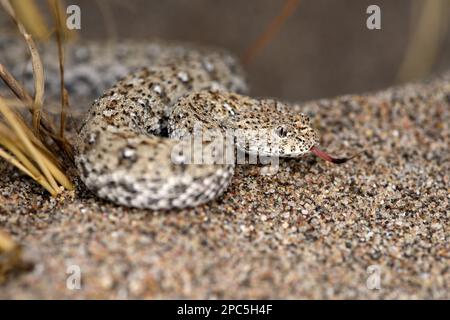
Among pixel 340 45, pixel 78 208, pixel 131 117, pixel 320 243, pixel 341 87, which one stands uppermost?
pixel 340 45

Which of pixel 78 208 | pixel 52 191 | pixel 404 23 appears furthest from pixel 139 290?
pixel 404 23

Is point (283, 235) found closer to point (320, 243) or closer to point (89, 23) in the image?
point (320, 243)

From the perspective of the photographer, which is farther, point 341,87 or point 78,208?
point 341,87

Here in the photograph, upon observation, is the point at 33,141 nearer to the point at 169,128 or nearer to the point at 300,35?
the point at 169,128

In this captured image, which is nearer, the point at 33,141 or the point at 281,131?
the point at 33,141

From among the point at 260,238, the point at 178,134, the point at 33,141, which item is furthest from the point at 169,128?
the point at 260,238

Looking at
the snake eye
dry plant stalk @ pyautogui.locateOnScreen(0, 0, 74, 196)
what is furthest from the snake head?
Answer: dry plant stalk @ pyautogui.locateOnScreen(0, 0, 74, 196)

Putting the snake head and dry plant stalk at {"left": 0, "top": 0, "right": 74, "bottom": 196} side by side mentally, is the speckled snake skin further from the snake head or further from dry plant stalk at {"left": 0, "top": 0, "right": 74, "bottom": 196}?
dry plant stalk at {"left": 0, "top": 0, "right": 74, "bottom": 196}
